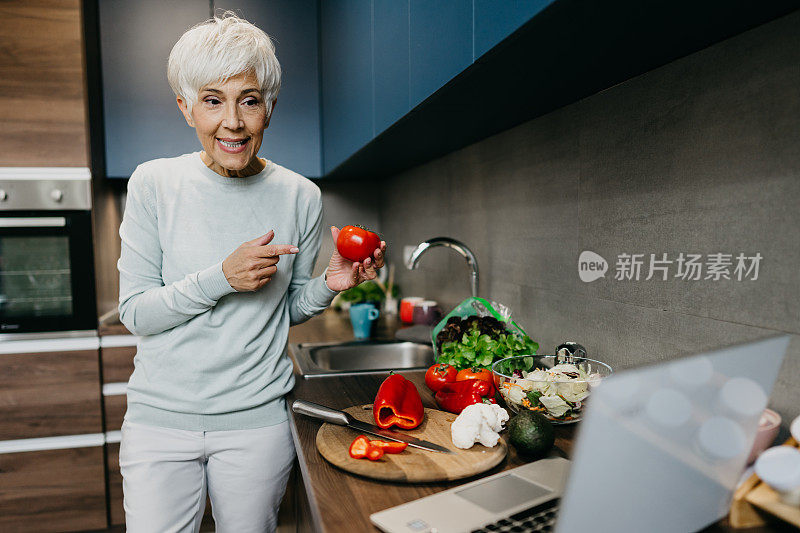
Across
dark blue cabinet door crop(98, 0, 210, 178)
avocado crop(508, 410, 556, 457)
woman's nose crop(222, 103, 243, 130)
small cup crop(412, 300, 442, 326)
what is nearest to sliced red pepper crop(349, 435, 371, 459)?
avocado crop(508, 410, 556, 457)

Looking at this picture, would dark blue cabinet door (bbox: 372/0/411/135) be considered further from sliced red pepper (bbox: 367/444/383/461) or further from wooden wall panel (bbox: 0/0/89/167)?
wooden wall panel (bbox: 0/0/89/167)

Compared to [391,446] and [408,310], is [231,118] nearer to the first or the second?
[391,446]

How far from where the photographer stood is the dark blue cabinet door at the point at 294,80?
103 inches

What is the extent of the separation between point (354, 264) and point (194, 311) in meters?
0.35

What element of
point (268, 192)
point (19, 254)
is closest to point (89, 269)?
point (19, 254)

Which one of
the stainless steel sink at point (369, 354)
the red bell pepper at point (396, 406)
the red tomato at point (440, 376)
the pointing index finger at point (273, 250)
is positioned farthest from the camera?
the stainless steel sink at point (369, 354)

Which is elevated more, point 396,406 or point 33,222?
point 33,222

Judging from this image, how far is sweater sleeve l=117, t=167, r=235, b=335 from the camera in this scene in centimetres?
114

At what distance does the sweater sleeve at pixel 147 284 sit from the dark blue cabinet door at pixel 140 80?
1.46 m

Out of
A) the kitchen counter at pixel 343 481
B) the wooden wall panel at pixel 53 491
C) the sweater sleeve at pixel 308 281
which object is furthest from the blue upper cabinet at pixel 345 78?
the wooden wall panel at pixel 53 491

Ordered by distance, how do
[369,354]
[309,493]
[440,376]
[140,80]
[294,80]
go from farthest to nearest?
[294,80] < [140,80] < [369,354] < [440,376] < [309,493]

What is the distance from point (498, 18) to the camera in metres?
0.79

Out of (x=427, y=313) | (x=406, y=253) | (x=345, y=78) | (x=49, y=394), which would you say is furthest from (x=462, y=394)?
(x=49, y=394)

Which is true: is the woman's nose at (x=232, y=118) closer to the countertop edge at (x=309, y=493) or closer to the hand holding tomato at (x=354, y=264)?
the hand holding tomato at (x=354, y=264)
